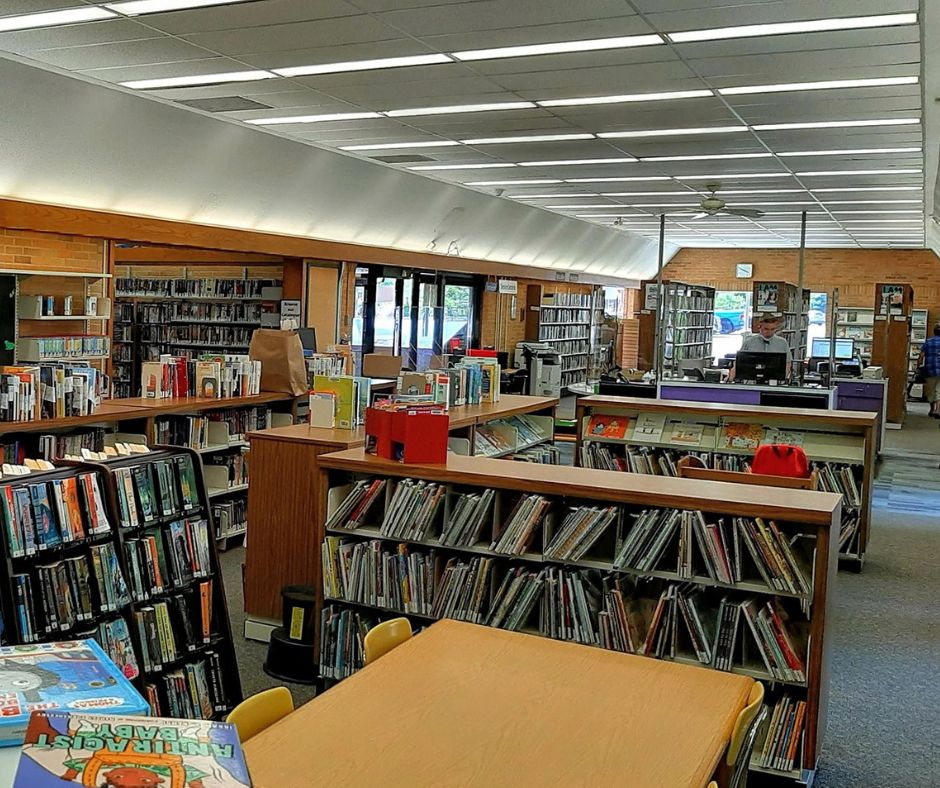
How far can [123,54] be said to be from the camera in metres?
7.06

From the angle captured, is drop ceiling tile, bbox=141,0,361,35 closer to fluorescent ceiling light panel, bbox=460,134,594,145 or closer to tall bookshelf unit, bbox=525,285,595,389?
fluorescent ceiling light panel, bbox=460,134,594,145

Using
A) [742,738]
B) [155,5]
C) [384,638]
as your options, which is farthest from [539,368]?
[742,738]

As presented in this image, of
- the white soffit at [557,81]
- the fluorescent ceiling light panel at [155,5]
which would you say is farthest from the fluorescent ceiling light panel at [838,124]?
the fluorescent ceiling light panel at [155,5]

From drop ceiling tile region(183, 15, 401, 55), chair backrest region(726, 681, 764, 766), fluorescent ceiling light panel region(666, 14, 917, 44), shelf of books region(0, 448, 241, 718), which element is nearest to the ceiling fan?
fluorescent ceiling light panel region(666, 14, 917, 44)

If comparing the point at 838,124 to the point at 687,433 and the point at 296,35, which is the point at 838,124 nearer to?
the point at 687,433

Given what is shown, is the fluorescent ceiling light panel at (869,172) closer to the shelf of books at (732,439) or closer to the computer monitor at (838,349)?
the shelf of books at (732,439)

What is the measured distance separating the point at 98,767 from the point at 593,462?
6.74 meters

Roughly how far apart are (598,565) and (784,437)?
3672 mm

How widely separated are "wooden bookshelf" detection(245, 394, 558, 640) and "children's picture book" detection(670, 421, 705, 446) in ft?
9.98

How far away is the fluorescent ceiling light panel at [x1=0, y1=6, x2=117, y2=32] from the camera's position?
605 cm

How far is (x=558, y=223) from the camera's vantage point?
58.9 feet

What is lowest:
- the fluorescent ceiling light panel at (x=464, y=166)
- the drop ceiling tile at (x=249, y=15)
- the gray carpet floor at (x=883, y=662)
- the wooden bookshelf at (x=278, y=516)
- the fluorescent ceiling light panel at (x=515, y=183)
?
the gray carpet floor at (x=883, y=662)

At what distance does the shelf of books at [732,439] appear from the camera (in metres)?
7.11

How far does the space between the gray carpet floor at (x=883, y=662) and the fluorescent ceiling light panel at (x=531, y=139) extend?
4622 mm
